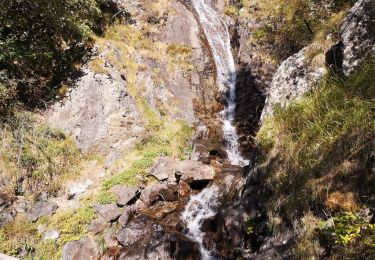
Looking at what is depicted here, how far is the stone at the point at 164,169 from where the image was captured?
10625 millimetres

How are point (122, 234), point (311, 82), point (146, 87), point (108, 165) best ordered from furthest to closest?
point (146, 87) → point (108, 165) → point (122, 234) → point (311, 82)

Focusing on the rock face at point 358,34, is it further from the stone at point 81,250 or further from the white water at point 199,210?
the stone at point 81,250

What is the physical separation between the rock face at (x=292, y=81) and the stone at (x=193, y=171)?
4022mm

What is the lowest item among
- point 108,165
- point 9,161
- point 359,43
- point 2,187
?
point 108,165

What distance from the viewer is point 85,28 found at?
42.3ft

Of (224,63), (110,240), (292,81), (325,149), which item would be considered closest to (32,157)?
(110,240)

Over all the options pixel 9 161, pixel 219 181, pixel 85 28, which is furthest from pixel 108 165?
pixel 85 28

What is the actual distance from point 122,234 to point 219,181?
3.33m

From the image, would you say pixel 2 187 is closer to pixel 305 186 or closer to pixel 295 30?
pixel 305 186

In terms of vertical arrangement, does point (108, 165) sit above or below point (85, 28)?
below

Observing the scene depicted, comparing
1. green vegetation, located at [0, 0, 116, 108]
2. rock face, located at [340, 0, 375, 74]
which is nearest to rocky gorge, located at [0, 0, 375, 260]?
rock face, located at [340, 0, 375, 74]

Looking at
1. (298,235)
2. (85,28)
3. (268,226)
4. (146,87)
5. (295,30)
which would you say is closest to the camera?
(298,235)

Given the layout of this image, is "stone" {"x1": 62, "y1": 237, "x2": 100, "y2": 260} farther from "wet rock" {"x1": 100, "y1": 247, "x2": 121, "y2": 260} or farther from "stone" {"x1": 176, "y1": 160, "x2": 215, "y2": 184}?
"stone" {"x1": 176, "y1": 160, "x2": 215, "y2": 184}

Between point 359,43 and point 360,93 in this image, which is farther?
point 359,43
